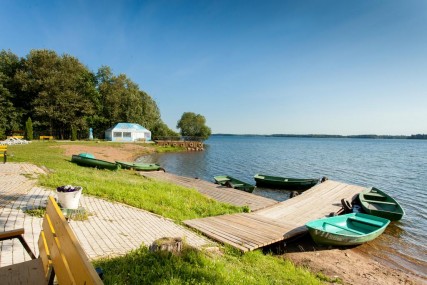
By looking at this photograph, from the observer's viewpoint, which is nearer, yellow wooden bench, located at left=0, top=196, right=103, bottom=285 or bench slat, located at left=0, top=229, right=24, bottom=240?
yellow wooden bench, located at left=0, top=196, right=103, bottom=285

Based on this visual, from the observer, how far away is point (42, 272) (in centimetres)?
329

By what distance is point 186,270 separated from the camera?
16.6 feet

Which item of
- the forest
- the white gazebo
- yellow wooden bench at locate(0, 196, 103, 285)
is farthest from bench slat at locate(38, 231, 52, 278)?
the white gazebo

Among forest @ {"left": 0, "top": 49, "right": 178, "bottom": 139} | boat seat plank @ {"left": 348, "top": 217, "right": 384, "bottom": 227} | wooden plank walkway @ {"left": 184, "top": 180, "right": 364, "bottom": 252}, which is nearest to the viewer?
wooden plank walkway @ {"left": 184, "top": 180, "right": 364, "bottom": 252}

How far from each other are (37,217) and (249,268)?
5.89 metres

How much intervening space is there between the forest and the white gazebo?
5.14 m

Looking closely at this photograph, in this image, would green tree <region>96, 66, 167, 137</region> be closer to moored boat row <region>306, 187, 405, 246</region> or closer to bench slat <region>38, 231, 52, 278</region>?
moored boat row <region>306, 187, 405, 246</region>

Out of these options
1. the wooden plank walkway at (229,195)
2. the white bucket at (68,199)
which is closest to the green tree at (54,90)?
the wooden plank walkway at (229,195)

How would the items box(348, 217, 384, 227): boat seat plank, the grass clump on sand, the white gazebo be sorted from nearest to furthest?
the grass clump on sand < box(348, 217, 384, 227): boat seat plank < the white gazebo

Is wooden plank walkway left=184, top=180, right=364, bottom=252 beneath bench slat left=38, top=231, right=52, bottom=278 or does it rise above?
beneath

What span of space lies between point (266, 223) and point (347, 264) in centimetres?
296

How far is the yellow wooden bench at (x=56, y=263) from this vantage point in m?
1.97

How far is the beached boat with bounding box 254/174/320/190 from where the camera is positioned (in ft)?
75.0

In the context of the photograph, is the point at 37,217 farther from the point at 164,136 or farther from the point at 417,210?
the point at 164,136
